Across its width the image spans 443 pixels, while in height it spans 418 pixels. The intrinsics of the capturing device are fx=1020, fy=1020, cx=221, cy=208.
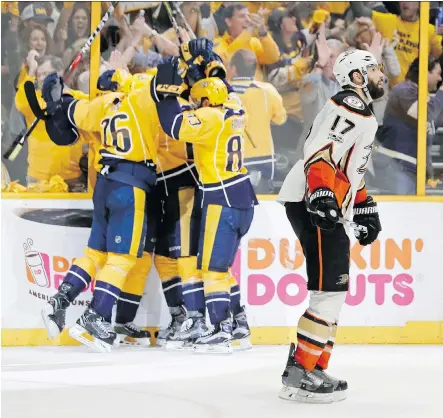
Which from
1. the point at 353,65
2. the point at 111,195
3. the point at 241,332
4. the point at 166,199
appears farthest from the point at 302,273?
the point at 353,65

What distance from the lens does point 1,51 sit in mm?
5684

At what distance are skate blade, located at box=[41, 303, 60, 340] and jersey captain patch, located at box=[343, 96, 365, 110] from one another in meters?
2.12

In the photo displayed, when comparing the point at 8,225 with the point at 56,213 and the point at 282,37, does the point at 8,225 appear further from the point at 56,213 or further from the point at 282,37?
the point at 282,37

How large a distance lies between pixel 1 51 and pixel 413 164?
7.95 feet

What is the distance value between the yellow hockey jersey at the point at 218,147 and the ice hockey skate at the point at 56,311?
0.89m

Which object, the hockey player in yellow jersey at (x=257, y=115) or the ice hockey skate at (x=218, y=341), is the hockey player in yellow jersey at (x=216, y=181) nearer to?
the ice hockey skate at (x=218, y=341)

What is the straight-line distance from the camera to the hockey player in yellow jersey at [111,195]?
17.4 ft

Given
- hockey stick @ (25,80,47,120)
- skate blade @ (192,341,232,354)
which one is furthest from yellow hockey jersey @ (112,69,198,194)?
skate blade @ (192,341,232,354)

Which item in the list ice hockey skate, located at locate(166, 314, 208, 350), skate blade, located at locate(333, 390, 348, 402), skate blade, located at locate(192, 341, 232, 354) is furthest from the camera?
ice hockey skate, located at locate(166, 314, 208, 350)

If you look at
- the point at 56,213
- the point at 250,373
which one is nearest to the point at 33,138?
the point at 56,213

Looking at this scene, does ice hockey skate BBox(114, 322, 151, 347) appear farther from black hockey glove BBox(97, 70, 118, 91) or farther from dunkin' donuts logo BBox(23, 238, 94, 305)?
black hockey glove BBox(97, 70, 118, 91)

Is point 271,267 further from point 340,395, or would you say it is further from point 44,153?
point 340,395

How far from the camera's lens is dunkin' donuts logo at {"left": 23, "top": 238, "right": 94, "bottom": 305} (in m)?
5.69

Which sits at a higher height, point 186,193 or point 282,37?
point 282,37
